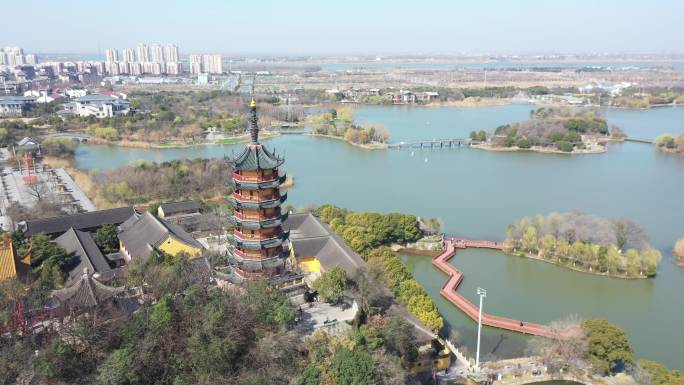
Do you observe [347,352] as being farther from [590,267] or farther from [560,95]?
[560,95]

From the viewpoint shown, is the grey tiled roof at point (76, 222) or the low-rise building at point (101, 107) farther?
the low-rise building at point (101, 107)

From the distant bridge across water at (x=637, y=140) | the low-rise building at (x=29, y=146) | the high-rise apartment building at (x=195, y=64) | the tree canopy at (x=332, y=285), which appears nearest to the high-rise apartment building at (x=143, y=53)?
the high-rise apartment building at (x=195, y=64)

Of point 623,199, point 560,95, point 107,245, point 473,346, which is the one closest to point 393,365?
point 473,346

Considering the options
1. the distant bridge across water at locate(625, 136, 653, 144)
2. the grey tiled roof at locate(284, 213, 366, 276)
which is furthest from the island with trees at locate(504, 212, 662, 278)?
the distant bridge across water at locate(625, 136, 653, 144)

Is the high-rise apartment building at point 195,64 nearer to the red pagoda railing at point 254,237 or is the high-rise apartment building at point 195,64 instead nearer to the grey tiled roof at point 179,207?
the grey tiled roof at point 179,207

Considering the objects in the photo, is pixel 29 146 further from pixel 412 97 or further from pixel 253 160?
pixel 412 97

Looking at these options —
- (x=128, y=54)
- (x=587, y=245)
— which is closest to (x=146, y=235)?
(x=587, y=245)

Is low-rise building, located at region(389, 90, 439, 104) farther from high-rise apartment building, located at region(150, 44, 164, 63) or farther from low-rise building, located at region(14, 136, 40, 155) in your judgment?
high-rise apartment building, located at region(150, 44, 164, 63)

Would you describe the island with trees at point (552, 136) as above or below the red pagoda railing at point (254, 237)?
below
